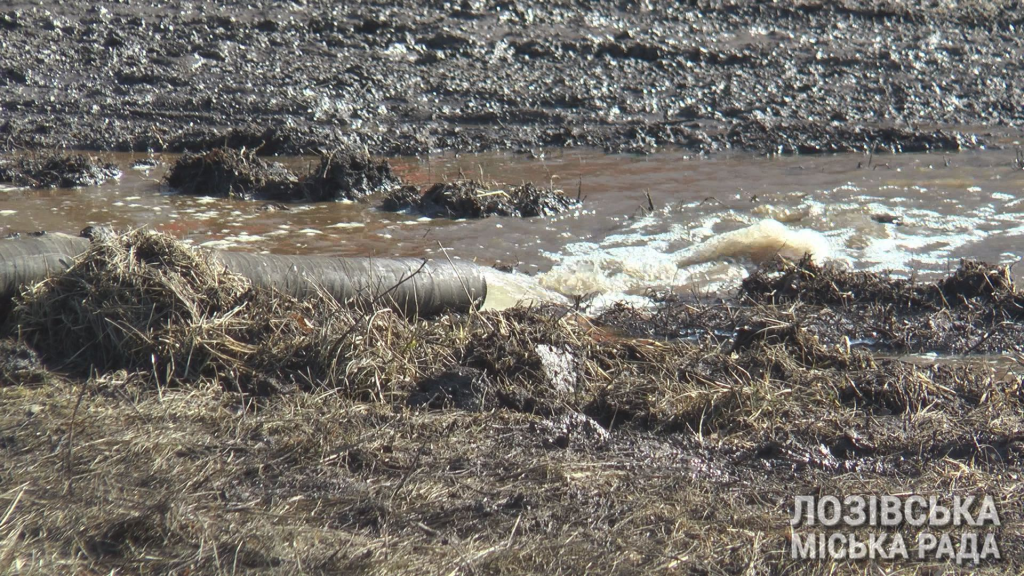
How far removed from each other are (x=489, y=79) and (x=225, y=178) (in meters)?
5.38

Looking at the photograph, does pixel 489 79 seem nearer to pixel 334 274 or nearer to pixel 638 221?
pixel 638 221

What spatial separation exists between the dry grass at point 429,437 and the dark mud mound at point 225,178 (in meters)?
4.40

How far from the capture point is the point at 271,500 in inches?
121

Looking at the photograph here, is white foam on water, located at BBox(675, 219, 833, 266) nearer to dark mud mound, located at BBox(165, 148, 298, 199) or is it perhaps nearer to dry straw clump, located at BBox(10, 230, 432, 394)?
dry straw clump, located at BBox(10, 230, 432, 394)

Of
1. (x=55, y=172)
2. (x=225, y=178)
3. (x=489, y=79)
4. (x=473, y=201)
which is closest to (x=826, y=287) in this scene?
(x=473, y=201)

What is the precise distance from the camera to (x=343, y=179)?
29.5ft

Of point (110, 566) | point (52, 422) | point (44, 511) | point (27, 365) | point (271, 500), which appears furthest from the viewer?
point (27, 365)

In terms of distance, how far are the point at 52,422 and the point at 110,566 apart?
1.05 m

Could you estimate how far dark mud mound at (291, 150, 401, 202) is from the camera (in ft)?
29.2

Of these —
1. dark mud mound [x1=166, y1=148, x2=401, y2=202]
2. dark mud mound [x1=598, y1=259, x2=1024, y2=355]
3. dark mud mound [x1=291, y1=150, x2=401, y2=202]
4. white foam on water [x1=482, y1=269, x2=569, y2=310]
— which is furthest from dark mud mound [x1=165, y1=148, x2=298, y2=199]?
dark mud mound [x1=598, y1=259, x2=1024, y2=355]

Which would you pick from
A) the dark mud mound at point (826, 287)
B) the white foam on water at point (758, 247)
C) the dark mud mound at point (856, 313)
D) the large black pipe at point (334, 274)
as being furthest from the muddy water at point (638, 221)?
the large black pipe at point (334, 274)

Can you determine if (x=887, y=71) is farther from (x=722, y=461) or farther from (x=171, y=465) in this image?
(x=171, y=465)

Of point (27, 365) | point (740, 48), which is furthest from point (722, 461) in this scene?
point (740, 48)

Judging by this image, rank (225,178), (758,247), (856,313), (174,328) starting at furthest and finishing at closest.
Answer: (225,178)
(758,247)
(856,313)
(174,328)
